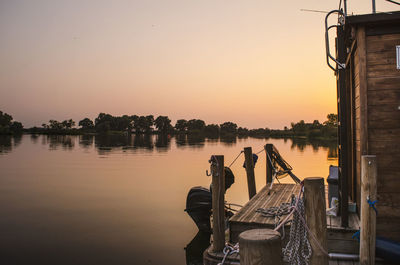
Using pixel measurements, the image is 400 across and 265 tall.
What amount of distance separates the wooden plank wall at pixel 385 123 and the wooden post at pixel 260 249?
363 centimetres

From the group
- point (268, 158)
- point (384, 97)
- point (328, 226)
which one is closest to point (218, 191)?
point (328, 226)

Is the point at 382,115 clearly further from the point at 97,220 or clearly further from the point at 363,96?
the point at 97,220

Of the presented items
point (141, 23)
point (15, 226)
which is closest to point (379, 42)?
point (15, 226)

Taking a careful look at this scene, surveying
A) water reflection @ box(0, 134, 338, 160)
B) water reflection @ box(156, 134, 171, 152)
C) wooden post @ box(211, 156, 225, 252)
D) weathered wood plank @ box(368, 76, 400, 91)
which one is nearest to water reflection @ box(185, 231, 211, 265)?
wooden post @ box(211, 156, 225, 252)

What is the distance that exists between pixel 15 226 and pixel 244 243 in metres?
10.1

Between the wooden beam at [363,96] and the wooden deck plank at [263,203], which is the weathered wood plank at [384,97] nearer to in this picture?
the wooden beam at [363,96]

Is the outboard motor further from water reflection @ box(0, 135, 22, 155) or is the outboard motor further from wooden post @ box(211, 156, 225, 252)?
water reflection @ box(0, 135, 22, 155)

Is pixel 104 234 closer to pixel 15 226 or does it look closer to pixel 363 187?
pixel 15 226

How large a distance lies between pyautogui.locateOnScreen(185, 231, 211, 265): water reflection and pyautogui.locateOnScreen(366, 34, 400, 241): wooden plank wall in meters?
4.24

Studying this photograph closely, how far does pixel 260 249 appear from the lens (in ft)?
6.98

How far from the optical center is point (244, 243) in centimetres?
219

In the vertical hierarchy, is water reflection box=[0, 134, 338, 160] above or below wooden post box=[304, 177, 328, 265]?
below

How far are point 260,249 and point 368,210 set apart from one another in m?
2.51

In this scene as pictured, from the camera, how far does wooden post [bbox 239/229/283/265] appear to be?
2.13 m
